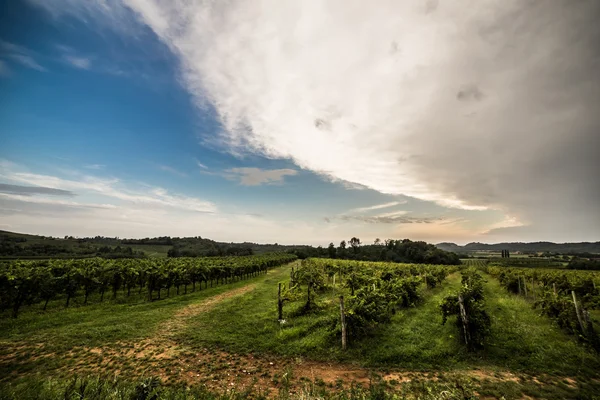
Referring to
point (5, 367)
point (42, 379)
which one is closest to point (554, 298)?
point (42, 379)

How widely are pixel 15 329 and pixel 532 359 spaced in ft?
96.0

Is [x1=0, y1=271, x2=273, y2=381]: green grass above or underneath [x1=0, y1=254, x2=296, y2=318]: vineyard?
underneath

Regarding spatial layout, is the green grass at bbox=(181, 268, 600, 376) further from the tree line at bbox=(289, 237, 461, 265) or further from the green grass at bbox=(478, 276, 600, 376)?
the tree line at bbox=(289, 237, 461, 265)

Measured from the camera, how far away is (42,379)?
9.78m

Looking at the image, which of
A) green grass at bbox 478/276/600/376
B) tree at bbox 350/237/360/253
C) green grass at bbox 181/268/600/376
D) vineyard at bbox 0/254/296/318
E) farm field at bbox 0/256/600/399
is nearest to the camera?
farm field at bbox 0/256/600/399

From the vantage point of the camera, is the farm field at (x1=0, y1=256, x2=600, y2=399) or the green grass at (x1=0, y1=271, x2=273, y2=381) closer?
the farm field at (x1=0, y1=256, x2=600, y2=399)

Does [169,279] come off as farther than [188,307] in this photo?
Yes

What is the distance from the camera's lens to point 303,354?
12.1 meters

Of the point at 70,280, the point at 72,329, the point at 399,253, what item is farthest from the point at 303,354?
the point at 399,253

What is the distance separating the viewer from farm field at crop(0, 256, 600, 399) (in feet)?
29.4

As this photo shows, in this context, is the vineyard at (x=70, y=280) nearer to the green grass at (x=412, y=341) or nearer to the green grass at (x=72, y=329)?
the green grass at (x=72, y=329)

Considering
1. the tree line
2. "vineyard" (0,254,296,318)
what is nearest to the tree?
the tree line

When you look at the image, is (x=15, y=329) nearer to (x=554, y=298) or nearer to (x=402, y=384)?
(x=402, y=384)

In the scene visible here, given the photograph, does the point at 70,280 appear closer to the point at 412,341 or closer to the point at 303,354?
the point at 303,354
